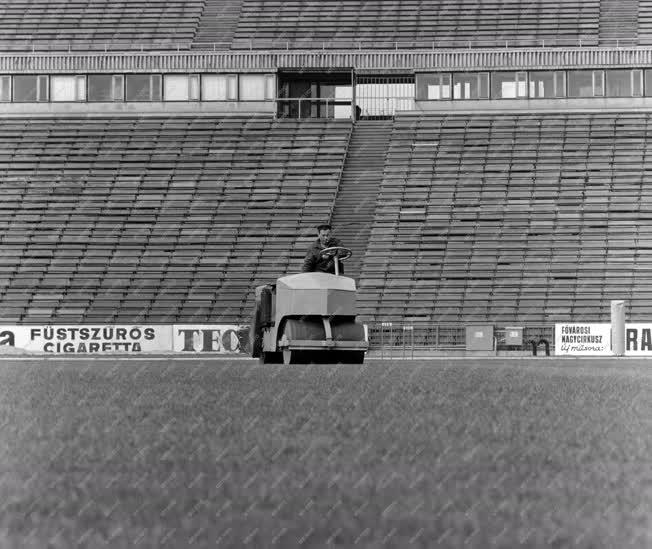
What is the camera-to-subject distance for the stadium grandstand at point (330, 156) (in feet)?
144

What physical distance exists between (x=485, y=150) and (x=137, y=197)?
14.7 meters

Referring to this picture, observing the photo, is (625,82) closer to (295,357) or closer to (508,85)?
(508,85)

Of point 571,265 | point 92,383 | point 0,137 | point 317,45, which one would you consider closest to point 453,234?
point 571,265

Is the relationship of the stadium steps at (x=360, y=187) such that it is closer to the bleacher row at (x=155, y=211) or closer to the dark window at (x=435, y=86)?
the bleacher row at (x=155, y=211)

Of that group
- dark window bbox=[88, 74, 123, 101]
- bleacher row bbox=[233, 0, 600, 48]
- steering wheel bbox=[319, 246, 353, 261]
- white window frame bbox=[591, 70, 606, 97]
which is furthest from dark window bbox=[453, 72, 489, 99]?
steering wheel bbox=[319, 246, 353, 261]

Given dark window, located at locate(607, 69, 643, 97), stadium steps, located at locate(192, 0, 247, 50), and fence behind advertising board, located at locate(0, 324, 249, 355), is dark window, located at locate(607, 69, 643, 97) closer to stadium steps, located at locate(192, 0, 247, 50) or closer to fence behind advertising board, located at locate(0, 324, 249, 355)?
stadium steps, located at locate(192, 0, 247, 50)

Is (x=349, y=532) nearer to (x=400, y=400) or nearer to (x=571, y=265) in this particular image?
(x=400, y=400)

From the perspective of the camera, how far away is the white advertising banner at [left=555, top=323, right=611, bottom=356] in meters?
39.2

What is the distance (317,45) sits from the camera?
5484cm

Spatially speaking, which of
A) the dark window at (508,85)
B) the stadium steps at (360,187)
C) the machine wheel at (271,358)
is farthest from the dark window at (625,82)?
the machine wheel at (271,358)

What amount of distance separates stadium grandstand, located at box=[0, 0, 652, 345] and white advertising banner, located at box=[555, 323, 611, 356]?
1.01 m

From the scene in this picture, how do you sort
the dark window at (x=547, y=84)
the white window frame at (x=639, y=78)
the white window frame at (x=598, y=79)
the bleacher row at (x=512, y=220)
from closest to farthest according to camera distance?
the bleacher row at (x=512, y=220)
the white window frame at (x=639, y=78)
the white window frame at (x=598, y=79)
the dark window at (x=547, y=84)

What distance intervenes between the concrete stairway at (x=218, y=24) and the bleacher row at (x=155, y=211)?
14.2 ft

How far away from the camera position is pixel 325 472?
18.7 ft
